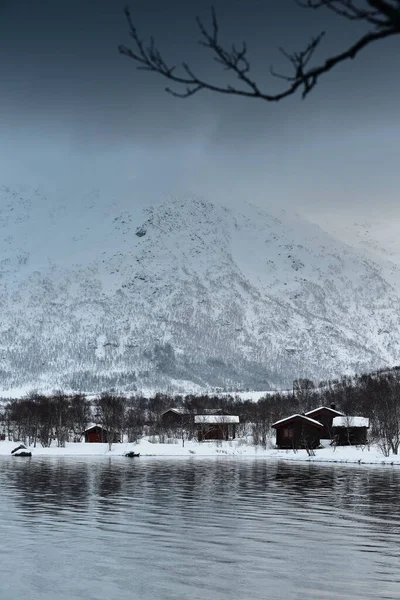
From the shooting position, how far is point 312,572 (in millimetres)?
27422

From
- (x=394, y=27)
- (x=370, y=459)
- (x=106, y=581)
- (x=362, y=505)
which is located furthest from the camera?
(x=370, y=459)

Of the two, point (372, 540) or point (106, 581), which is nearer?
point (106, 581)

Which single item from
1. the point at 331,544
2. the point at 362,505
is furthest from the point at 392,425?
the point at 331,544

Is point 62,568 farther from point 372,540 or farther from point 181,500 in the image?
point 181,500

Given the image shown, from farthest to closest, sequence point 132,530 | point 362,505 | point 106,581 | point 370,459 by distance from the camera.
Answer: point 370,459 → point 362,505 → point 132,530 → point 106,581

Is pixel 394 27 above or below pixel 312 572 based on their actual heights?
above

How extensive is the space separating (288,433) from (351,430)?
11.4 meters

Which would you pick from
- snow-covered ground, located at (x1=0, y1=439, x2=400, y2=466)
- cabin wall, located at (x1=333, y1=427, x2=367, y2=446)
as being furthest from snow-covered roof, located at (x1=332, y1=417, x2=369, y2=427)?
snow-covered ground, located at (x1=0, y1=439, x2=400, y2=466)

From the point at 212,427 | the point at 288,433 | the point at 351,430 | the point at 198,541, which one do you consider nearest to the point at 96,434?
the point at 212,427

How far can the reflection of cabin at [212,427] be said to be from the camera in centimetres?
16960

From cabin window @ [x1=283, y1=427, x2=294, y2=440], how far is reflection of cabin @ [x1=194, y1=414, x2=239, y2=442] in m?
28.1

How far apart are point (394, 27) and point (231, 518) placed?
125 feet

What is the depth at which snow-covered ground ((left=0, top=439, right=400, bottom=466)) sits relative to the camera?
112875 mm

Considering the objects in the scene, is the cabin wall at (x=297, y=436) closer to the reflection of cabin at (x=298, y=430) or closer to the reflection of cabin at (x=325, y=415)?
the reflection of cabin at (x=298, y=430)
